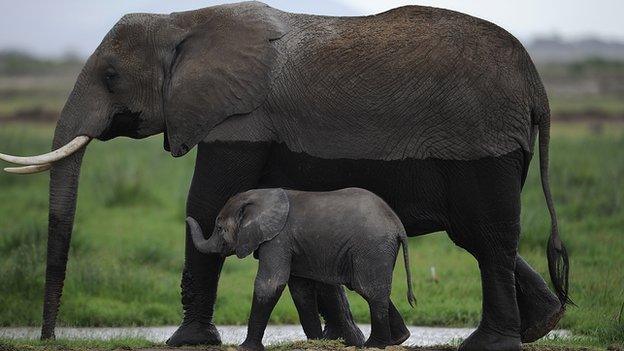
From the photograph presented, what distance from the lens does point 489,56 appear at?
7.34 m

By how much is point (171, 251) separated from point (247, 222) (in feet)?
19.5

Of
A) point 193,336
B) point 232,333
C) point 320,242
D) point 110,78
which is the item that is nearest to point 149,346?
point 193,336

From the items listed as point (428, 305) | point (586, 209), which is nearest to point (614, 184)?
point (586, 209)

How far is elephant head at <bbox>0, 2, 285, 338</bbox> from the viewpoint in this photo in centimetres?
772

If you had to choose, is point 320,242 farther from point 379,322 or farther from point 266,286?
point 379,322

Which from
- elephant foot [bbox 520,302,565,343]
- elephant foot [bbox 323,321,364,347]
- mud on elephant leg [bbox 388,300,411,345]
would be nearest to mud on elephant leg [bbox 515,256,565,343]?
elephant foot [bbox 520,302,565,343]

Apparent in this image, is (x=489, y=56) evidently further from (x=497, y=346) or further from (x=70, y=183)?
(x=70, y=183)

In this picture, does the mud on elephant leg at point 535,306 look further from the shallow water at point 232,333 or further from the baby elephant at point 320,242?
the baby elephant at point 320,242

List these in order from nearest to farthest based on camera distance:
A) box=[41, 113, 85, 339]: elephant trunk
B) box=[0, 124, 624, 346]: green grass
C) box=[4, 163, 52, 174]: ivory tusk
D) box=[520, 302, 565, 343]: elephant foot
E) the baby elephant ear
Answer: the baby elephant ear, box=[4, 163, 52, 174]: ivory tusk, box=[41, 113, 85, 339]: elephant trunk, box=[520, 302, 565, 343]: elephant foot, box=[0, 124, 624, 346]: green grass

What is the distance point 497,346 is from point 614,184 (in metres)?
9.07

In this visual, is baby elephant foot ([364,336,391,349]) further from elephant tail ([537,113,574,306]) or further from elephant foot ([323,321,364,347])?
elephant tail ([537,113,574,306])

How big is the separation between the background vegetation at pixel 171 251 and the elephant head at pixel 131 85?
2.50 meters

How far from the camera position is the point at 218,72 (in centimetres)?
759

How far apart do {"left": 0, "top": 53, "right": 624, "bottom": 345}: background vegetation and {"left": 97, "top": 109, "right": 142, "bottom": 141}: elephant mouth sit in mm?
2649
